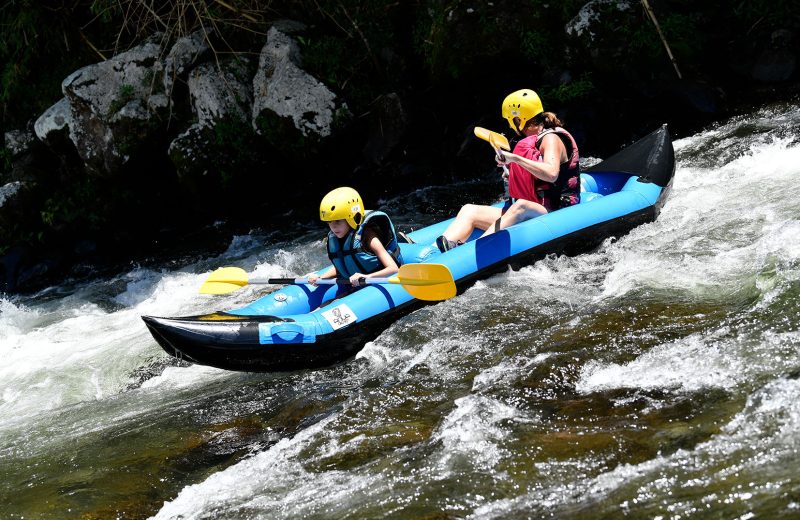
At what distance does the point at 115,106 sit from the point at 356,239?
5.24 m

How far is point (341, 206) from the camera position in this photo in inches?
202

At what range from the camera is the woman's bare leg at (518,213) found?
5.79 metres

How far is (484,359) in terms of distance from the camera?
433 cm

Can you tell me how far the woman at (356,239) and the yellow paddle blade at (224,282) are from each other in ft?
1.68

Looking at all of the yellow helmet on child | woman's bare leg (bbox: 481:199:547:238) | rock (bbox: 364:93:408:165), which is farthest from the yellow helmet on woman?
rock (bbox: 364:93:408:165)

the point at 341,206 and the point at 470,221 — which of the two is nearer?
the point at 341,206

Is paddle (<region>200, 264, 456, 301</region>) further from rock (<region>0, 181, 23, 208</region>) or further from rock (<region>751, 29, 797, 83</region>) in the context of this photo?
rock (<region>0, 181, 23, 208</region>)

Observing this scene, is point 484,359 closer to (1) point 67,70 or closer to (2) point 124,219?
(2) point 124,219

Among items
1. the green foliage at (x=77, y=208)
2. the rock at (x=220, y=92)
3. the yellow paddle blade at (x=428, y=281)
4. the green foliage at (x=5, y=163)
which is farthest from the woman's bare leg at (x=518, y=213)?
the green foliage at (x=5, y=163)

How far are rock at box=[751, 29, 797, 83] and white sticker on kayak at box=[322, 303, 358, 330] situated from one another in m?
5.76

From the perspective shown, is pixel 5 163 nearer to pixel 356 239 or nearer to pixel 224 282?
pixel 224 282

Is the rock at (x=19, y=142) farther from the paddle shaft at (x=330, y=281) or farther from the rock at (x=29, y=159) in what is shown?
the paddle shaft at (x=330, y=281)

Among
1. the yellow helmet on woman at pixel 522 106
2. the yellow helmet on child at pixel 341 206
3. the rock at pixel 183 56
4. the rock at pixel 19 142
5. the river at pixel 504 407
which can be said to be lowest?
the river at pixel 504 407

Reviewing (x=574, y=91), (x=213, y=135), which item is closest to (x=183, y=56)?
(x=213, y=135)
